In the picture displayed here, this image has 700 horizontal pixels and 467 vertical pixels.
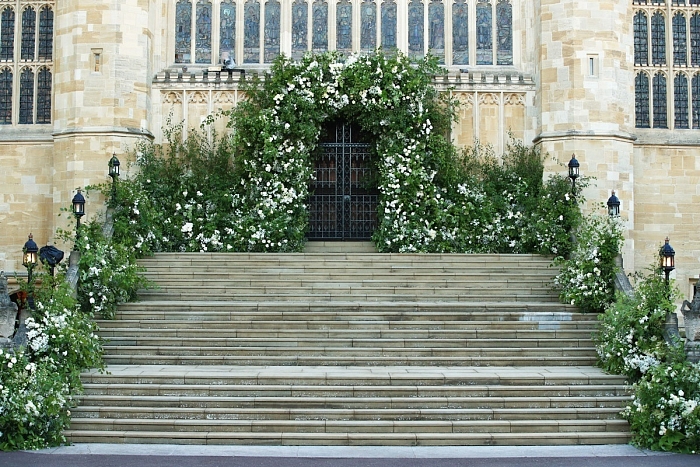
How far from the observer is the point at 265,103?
20656 millimetres

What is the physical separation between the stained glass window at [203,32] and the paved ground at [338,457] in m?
13.0

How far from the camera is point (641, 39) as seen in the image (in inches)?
879

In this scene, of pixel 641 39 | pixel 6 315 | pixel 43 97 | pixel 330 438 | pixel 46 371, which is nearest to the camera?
pixel 330 438

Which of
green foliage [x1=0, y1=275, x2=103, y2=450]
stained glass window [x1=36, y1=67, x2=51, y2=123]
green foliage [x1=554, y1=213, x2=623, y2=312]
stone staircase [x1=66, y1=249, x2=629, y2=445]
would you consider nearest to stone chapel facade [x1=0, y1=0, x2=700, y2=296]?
stained glass window [x1=36, y1=67, x2=51, y2=123]

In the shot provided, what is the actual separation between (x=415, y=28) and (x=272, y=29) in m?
3.68

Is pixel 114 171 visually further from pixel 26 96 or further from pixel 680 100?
pixel 680 100

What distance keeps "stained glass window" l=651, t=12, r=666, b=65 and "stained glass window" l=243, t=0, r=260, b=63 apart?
403 inches

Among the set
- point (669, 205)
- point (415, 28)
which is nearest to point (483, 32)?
point (415, 28)

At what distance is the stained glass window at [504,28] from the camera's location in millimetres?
22109

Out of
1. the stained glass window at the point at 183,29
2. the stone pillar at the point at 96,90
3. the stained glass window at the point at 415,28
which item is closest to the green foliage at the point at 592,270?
the stained glass window at the point at 415,28

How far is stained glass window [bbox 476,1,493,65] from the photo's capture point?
22.1 m

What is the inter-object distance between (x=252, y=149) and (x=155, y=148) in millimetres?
2467

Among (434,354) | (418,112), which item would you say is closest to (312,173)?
(418,112)

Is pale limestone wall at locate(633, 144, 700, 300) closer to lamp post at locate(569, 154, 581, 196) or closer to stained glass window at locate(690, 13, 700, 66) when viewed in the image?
stained glass window at locate(690, 13, 700, 66)
